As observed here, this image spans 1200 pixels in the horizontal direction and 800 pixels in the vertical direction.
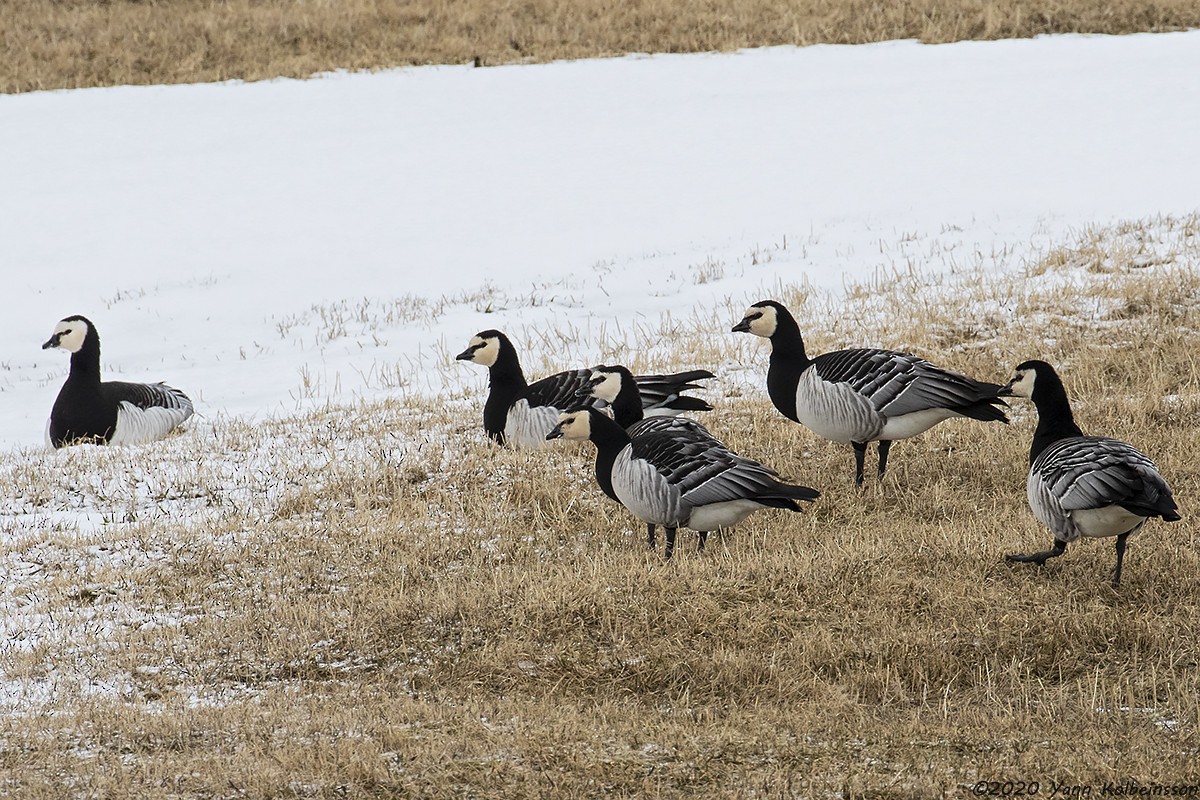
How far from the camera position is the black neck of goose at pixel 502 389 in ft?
36.0

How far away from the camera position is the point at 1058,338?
1259 centimetres

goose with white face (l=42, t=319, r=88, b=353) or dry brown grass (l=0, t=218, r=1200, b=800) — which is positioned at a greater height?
goose with white face (l=42, t=319, r=88, b=353)

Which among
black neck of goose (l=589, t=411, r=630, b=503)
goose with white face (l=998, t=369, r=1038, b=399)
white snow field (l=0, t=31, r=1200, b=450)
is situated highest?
white snow field (l=0, t=31, r=1200, b=450)

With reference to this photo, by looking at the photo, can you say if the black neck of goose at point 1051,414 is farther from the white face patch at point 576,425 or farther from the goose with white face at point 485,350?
the goose with white face at point 485,350

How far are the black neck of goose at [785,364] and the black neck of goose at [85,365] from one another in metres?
7.36

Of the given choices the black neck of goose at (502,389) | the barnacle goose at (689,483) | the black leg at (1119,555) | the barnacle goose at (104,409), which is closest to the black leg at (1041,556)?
the black leg at (1119,555)

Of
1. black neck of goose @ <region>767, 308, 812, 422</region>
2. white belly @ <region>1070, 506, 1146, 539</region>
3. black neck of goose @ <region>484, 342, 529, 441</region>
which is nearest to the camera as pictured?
white belly @ <region>1070, 506, 1146, 539</region>

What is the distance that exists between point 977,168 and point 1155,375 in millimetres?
13064

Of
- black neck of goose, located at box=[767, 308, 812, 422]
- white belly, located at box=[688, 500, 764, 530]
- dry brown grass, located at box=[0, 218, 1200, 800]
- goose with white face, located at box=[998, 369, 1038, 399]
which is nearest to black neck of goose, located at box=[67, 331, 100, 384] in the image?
dry brown grass, located at box=[0, 218, 1200, 800]

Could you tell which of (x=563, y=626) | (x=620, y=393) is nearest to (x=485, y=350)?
(x=620, y=393)

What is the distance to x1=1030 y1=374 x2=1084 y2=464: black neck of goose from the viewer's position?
307 inches

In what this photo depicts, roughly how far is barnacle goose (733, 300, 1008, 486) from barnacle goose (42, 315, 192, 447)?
22.0 ft

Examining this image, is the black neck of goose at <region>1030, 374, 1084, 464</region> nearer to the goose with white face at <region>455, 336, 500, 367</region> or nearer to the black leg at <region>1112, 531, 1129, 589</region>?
the black leg at <region>1112, 531, 1129, 589</region>

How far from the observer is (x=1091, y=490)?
22.0 feet
